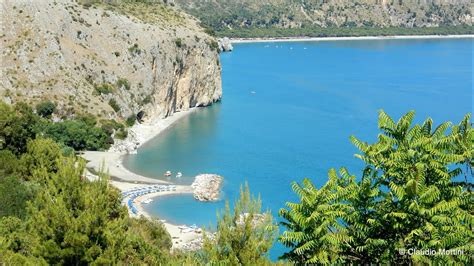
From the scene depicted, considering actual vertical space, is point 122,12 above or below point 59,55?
above

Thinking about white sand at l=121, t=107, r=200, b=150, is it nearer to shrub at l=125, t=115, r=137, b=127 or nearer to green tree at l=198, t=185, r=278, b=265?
shrub at l=125, t=115, r=137, b=127

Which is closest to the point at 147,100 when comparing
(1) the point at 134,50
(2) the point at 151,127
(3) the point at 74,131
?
(2) the point at 151,127

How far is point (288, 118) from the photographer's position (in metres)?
94.1

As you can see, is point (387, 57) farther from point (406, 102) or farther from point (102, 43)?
point (102, 43)

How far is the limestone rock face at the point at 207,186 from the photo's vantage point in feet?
181

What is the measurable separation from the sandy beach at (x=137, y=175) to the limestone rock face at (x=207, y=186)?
1081mm

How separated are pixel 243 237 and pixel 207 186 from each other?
1685 inches

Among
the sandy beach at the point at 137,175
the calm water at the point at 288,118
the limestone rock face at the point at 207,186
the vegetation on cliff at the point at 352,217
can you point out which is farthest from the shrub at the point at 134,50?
the vegetation on cliff at the point at 352,217

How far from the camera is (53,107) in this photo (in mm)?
71375

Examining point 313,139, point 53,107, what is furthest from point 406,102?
point 53,107

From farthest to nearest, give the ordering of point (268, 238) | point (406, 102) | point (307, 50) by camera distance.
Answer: point (307, 50) → point (406, 102) → point (268, 238)

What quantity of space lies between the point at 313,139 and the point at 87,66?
3138cm

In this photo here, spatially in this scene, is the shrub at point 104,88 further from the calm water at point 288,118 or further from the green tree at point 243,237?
the green tree at point 243,237

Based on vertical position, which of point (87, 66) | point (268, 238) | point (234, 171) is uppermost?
point (268, 238)
